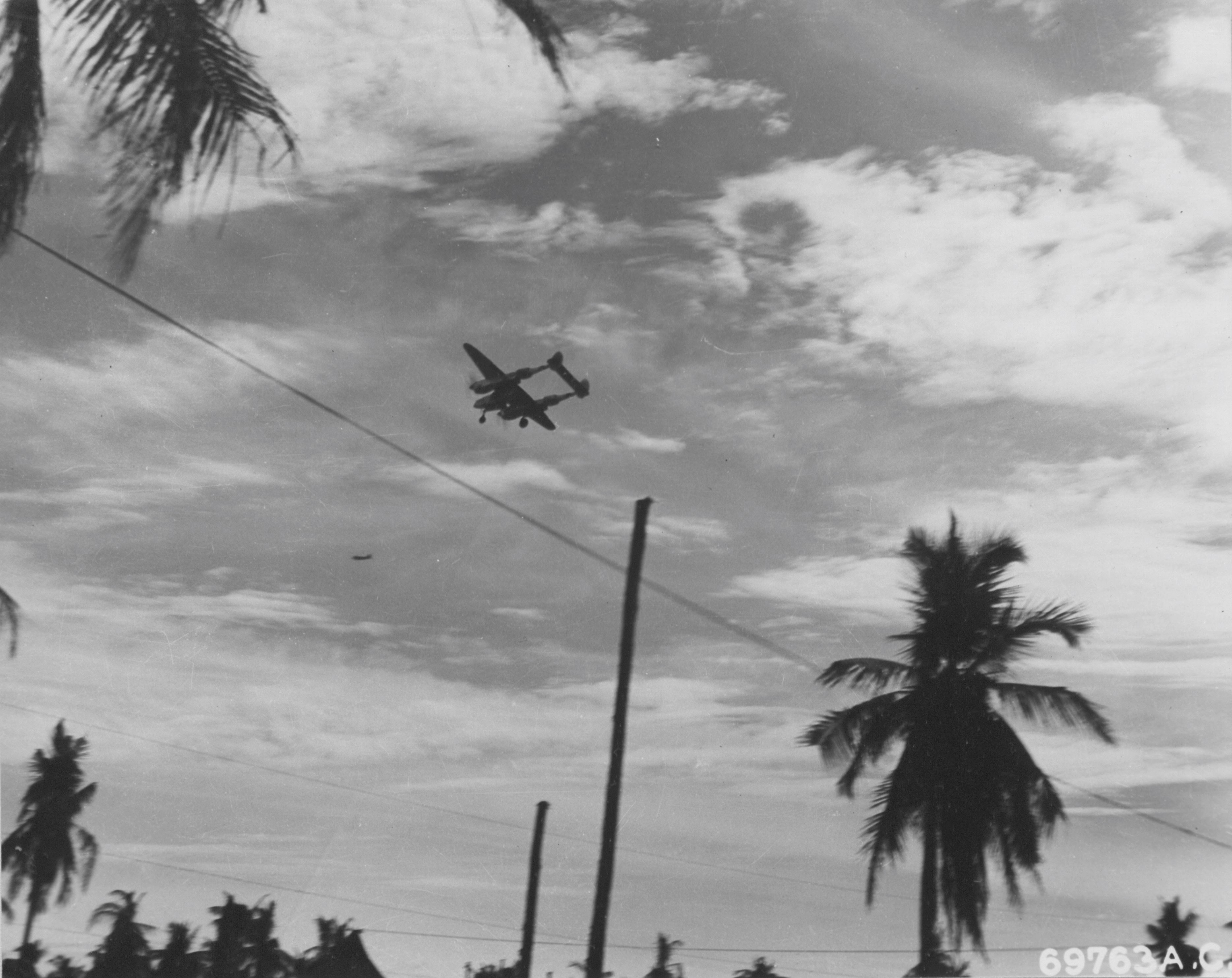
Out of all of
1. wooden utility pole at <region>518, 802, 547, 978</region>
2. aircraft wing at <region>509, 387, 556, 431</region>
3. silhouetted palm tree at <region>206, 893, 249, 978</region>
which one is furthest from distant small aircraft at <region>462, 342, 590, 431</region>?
silhouetted palm tree at <region>206, 893, 249, 978</region>

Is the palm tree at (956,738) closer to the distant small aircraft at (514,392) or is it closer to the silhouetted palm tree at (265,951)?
the distant small aircraft at (514,392)

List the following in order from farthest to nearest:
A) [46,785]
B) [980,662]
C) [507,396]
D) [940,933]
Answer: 1. [46,785]
2. [507,396]
3. [980,662]
4. [940,933]

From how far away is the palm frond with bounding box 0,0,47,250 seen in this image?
297 inches

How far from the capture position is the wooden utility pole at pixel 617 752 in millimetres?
14062

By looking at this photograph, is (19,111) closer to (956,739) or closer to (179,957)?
(956,739)

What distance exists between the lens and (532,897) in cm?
2245

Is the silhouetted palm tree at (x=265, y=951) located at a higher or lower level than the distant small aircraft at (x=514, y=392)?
lower

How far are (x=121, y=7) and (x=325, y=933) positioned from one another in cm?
4851

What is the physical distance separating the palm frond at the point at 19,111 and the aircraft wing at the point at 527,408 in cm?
1345

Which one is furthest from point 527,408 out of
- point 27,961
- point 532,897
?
point 27,961

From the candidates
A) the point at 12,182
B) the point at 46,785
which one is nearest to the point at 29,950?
the point at 46,785

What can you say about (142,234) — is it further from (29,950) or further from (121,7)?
(29,950)

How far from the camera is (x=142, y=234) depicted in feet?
24.0

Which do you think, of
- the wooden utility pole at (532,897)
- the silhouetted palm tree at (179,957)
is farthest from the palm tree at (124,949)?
the wooden utility pole at (532,897)
